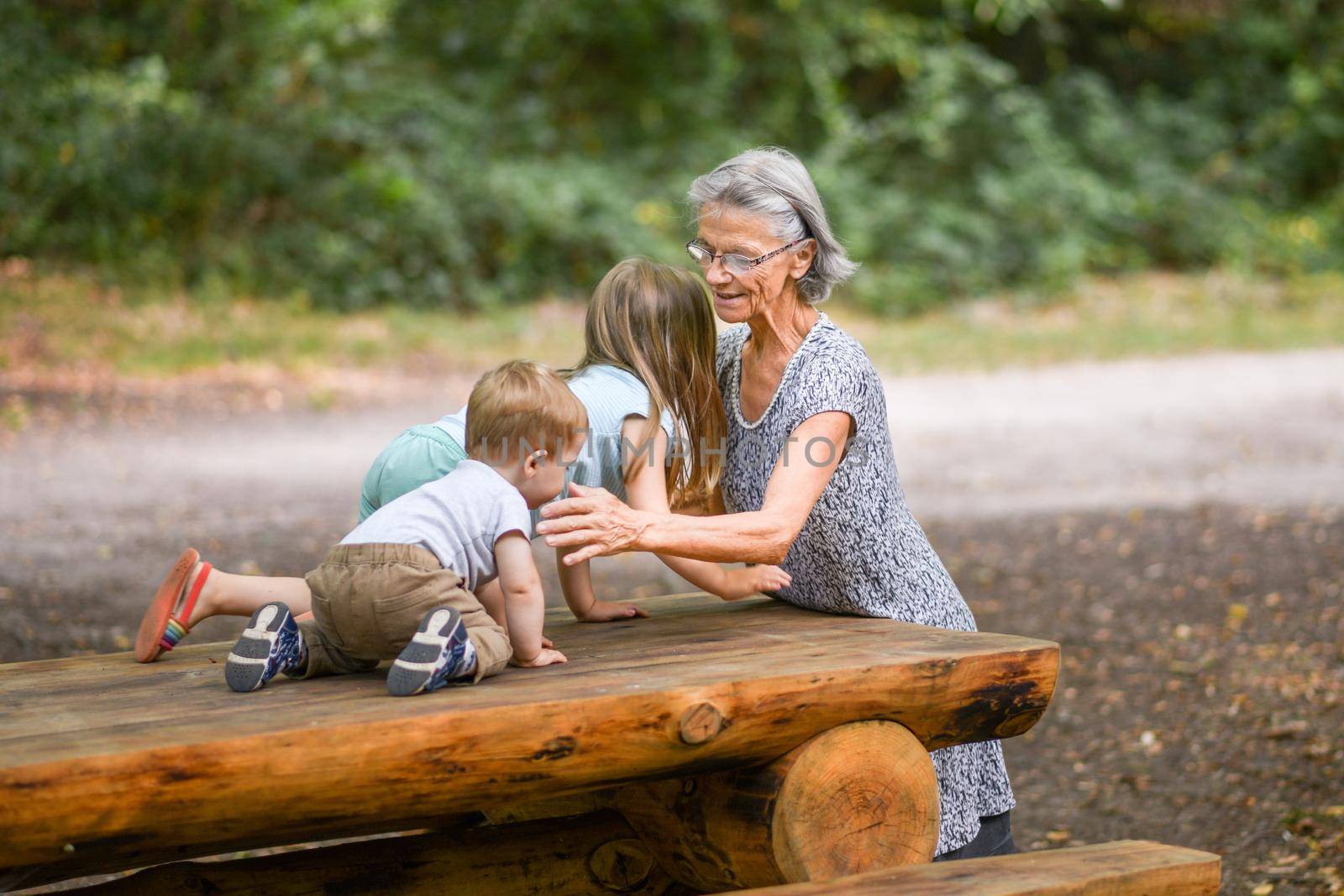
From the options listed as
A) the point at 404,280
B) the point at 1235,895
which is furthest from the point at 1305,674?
the point at 404,280

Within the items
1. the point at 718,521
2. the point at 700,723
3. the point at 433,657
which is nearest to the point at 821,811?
the point at 700,723

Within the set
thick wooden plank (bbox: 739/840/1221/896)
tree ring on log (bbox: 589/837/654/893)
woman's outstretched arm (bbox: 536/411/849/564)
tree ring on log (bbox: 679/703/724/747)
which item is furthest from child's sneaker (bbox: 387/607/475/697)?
tree ring on log (bbox: 589/837/654/893)

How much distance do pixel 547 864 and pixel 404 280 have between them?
39.5 feet

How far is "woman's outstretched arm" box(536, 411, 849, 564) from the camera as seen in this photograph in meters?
2.54

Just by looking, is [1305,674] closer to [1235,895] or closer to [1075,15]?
[1235,895]

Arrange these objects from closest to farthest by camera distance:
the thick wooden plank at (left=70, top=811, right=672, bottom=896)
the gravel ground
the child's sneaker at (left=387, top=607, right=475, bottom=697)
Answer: the child's sneaker at (left=387, top=607, right=475, bottom=697) < the thick wooden plank at (left=70, top=811, right=672, bottom=896) < the gravel ground

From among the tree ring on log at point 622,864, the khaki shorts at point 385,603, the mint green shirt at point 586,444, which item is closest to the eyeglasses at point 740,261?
the mint green shirt at point 586,444

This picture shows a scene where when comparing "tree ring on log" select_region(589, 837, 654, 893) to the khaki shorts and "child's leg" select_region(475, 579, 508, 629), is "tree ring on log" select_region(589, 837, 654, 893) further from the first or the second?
the khaki shorts

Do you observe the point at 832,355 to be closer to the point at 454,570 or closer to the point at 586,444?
the point at 586,444

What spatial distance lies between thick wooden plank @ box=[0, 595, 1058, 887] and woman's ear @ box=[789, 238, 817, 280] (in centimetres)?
76

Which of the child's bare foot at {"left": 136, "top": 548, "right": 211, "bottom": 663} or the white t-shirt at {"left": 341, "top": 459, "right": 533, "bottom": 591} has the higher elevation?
the white t-shirt at {"left": 341, "top": 459, "right": 533, "bottom": 591}

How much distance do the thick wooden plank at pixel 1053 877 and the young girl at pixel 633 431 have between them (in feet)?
2.48

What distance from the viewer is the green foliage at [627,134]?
13.8 meters

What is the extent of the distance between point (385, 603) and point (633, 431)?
2.33ft
